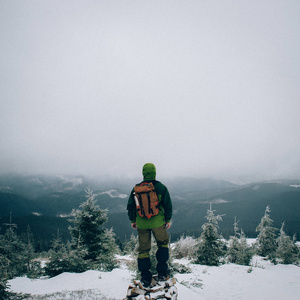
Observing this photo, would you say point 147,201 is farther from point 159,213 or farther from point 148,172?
point 148,172

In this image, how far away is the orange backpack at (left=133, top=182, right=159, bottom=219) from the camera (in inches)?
183

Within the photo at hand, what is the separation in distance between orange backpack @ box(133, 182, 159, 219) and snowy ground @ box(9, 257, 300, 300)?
2581 millimetres

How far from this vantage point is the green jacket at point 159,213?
4793 millimetres

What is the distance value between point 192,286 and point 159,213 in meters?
4.20

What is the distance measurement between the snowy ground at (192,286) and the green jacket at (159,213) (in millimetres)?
2182

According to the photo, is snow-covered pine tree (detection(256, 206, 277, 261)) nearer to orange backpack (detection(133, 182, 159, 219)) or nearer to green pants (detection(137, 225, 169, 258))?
green pants (detection(137, 225, 169, 258))

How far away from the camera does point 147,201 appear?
4.66m

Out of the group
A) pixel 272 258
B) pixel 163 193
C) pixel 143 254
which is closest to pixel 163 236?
pixel 143 254

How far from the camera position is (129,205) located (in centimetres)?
506

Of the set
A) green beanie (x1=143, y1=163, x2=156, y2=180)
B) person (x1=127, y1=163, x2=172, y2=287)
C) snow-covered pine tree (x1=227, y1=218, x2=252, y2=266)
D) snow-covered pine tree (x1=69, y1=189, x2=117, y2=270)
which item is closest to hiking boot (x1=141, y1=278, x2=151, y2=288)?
person (x1=127, y1=163, x2=172, y2=287)

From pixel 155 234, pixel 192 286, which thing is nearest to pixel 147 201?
pixel 155 234

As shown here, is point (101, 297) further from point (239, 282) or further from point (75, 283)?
point (239, 282)

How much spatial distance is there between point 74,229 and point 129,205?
438 inches

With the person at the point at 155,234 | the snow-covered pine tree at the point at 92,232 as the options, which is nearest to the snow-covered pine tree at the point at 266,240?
the snow-covered pine tree at the point at 92,232
